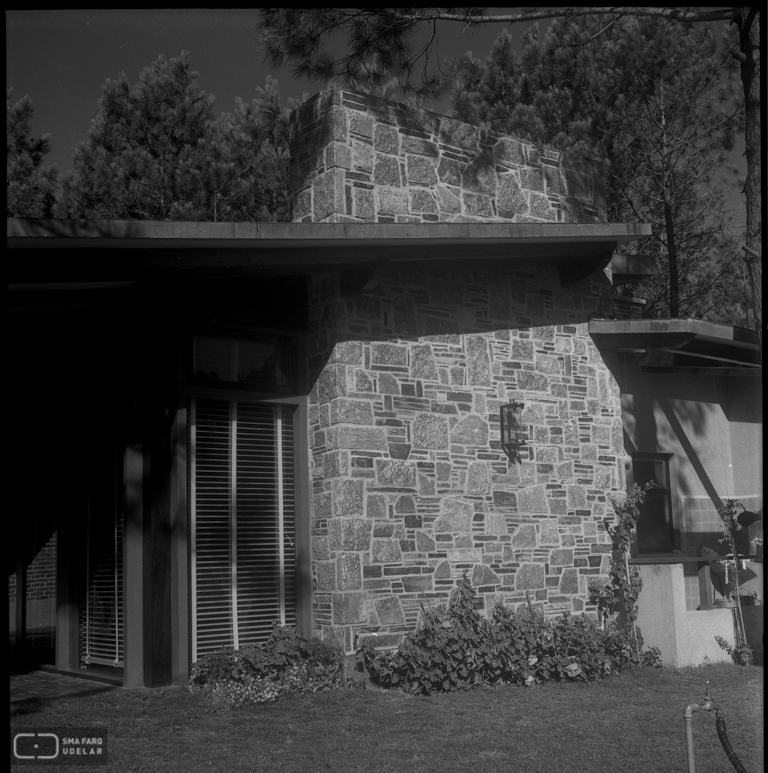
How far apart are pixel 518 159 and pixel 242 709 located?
5.59 meters

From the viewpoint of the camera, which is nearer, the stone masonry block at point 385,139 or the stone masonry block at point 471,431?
the stone masonry block at point 471,431

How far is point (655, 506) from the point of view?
9.89m

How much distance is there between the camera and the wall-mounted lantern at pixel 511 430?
8.34 m

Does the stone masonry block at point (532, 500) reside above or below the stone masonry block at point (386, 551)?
above

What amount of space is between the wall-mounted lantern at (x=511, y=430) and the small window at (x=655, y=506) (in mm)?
1938

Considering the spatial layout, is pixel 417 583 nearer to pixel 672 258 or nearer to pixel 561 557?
pixel 561 557

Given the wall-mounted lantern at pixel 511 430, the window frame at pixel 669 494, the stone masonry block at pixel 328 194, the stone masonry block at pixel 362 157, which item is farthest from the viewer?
the window frame at pixel 669 494

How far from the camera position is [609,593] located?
8.66 meters

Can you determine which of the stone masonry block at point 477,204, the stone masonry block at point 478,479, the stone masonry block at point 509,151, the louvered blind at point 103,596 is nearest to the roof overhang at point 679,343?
the stone masonry block at point 477,204

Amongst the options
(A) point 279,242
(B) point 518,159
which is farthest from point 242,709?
(B) point 518,159

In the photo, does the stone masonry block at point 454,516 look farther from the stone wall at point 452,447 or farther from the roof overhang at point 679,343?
the roof overhang at point 679,343

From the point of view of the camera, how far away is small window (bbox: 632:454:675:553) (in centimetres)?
978

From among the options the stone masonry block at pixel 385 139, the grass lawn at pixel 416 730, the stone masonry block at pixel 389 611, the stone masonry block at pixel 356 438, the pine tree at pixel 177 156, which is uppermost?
the pine tree at pixel 177 156

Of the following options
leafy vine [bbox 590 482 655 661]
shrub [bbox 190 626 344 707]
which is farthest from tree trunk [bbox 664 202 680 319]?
shrub [bbox 190 626 344 707]
